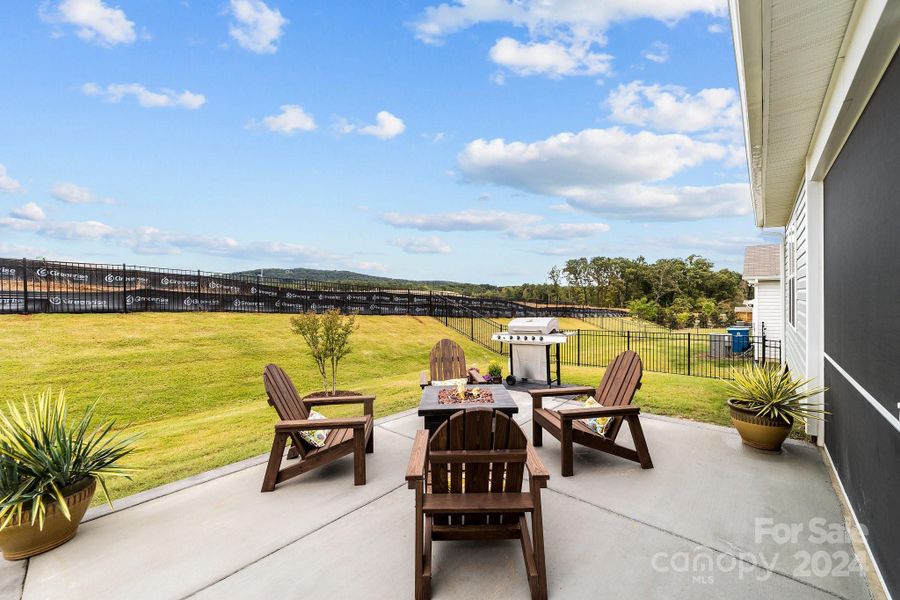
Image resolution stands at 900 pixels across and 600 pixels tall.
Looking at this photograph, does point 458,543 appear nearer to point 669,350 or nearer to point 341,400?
point 341,400

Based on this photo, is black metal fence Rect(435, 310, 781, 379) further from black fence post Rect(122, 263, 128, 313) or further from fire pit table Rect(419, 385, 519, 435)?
black fence post Rect(122, 263, 128, 313)

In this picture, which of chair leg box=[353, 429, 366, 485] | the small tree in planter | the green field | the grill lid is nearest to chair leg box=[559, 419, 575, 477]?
chair leg box=[353, 429, 366, 485]

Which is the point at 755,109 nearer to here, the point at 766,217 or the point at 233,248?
the point at 766,217

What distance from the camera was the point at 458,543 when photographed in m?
2.40

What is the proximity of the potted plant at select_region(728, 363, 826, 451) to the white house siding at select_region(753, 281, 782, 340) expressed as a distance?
1124 centimetres

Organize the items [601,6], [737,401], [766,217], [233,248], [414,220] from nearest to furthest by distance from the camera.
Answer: [737,401] → [601,6] → [766,217] → [233,248] → [414,220]

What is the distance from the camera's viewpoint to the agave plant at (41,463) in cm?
218

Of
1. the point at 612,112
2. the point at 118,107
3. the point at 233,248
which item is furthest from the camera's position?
the point at 233,248

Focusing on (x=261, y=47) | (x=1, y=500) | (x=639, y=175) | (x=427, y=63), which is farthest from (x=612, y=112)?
(x=1, y=500)

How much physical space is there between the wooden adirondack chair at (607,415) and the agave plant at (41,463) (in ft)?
11.2

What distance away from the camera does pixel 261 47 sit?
10906mm

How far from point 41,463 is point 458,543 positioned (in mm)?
2634

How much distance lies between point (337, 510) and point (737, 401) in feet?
13.2

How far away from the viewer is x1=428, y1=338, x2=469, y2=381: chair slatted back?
18.2 feet
